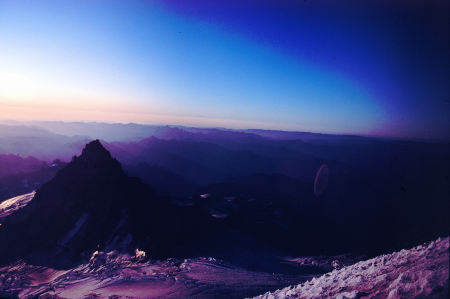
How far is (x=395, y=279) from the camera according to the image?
421 centimetres

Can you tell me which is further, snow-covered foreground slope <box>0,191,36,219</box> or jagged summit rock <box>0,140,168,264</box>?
snow-covered foreground slope <box>0,191,36,219</box>

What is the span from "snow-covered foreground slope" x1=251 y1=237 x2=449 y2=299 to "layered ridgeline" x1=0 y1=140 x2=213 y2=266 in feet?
43.0

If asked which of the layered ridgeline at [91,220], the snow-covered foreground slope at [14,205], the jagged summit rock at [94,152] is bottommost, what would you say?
the snow-covered foreground slope at [14,205]

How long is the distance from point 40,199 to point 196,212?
14.5 m

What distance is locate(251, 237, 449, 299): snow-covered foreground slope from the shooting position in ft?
11.3

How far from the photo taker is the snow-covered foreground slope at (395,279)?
11.3 feet

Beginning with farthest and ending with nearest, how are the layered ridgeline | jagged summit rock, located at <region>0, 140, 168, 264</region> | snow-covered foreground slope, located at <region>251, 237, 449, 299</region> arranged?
1. jagged summit rock, located at <region>0, 140, 168, 264</region>
2. the layered ridgeline
3. snow-covered foreground slope, located at <region>251, 237, 449, 299</region>

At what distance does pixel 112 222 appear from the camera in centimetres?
1864

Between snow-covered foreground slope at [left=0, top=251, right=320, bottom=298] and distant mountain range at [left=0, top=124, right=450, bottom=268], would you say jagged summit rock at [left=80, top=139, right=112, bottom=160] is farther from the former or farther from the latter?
snow-covered foreground slope at [left=0, top=251, right=320, bottom=298]

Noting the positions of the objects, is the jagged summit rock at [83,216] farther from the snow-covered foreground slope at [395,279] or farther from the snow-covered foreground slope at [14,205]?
the snow-covered foreground slope at [395,279]

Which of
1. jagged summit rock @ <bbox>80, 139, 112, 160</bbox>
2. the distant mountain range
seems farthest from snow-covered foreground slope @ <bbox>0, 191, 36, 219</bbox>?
jagged summit rock @ <bbox>80, 139, 112, 160</bbox>

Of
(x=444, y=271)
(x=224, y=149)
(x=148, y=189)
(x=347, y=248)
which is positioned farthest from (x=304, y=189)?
(x=224, y=149)

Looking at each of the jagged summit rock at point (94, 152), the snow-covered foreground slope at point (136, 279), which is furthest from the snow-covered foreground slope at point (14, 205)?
the snow-covered foreground slope at point (136, 279)

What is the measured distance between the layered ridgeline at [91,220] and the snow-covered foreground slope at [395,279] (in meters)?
13.1
